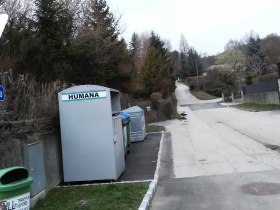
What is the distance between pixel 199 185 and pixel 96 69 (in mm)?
18793

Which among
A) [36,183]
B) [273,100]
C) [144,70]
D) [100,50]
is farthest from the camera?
[144,70]

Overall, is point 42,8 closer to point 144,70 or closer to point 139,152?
point 139,152

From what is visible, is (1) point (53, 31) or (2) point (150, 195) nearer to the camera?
(2) point (150, 195)

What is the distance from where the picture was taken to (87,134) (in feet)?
34.2

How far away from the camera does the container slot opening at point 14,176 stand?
4.92 metres

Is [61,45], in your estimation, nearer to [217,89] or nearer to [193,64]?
[217,89]

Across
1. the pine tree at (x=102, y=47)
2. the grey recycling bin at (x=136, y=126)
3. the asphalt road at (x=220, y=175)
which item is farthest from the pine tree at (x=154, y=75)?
the asphalt road at (x=220, y=175)

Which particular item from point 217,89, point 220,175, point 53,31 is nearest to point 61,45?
point 53,31

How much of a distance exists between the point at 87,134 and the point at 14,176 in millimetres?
5304

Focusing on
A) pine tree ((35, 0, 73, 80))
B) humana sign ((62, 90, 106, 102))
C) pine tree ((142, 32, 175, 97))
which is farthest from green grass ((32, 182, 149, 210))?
pine tree ((142, 32, 175, 97))

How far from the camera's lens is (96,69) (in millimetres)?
27438

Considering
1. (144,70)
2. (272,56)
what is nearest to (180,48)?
(272,56)

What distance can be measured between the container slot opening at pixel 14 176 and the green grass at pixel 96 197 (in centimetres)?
265

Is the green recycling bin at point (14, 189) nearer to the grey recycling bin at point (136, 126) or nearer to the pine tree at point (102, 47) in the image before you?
the grey recycling bin at point (136, 126)
